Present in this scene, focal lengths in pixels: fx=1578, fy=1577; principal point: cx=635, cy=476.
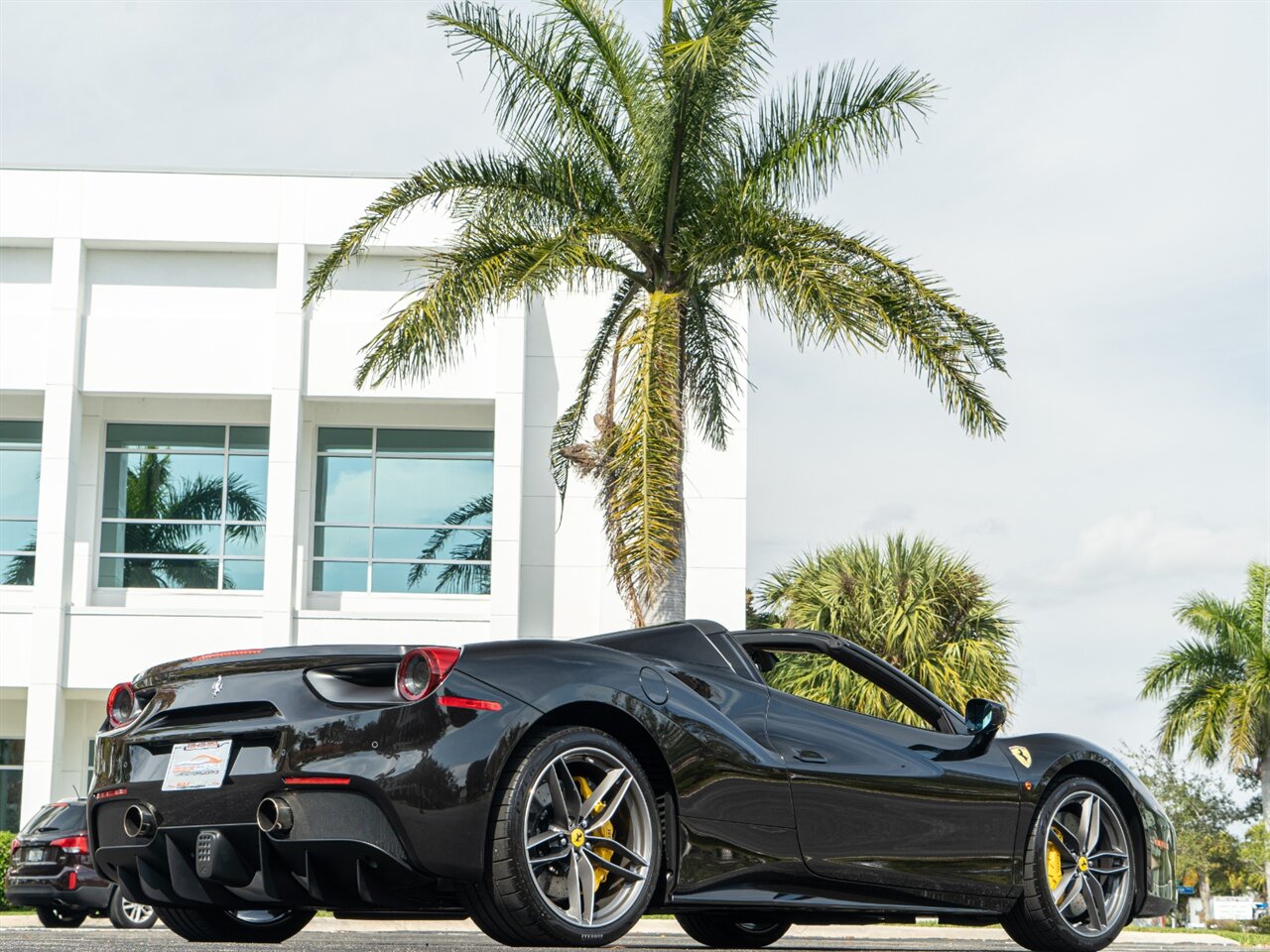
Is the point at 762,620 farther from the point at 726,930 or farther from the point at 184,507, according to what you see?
the point at 726,930

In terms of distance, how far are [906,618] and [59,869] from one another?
11988 mm

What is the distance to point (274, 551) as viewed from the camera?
23.3 m

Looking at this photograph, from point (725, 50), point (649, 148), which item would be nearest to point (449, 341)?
point (649, 148)

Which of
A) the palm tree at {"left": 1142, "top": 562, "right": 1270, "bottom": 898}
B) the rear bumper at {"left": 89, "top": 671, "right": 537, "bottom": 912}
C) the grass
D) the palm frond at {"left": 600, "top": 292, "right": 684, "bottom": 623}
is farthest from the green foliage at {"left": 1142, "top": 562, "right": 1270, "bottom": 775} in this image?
the rear bumper at {"left": 89, "top": 671, "right": 537, "bottom": 912}

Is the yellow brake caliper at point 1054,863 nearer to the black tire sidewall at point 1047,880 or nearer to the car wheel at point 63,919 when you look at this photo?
the black tire sidewall at point 1047,880

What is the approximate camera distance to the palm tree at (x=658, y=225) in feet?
44.8

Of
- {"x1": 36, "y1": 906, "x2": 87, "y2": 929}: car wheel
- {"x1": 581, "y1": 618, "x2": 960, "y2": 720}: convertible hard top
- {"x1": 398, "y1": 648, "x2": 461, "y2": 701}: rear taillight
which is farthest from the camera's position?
{"x1": 36, "y1": 906, "x2": 87, "y2": 929}: car wheel

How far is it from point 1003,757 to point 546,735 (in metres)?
2.24

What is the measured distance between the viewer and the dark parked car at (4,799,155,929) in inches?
561

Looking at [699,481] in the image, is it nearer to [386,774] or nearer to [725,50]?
[725,50]

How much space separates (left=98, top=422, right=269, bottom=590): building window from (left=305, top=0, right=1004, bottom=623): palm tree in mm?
9647

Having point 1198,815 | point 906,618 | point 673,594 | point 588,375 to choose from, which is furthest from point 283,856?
point 1198,815

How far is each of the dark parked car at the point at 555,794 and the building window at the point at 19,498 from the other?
2025 cm

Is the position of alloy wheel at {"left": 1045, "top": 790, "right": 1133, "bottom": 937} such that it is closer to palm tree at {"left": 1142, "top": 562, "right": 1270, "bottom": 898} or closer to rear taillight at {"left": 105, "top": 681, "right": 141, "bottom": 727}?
rear taillight at {"left": 105, "top": 681, "right": 141, "bottom": 727}
